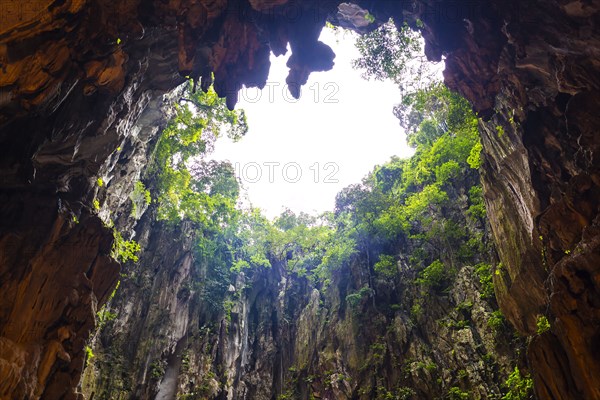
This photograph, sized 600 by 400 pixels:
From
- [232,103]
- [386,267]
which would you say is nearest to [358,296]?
[386,267]

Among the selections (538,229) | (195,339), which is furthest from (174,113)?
(538,229)

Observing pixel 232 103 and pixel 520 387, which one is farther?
pixel 232 103

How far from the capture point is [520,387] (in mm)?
11719

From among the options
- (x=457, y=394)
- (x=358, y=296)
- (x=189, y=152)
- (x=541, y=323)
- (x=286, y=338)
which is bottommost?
(x=457, y=394)

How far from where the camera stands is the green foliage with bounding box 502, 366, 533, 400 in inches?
444

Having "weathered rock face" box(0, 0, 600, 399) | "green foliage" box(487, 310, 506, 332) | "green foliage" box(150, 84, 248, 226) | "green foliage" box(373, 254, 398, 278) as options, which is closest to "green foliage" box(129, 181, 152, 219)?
"green foliage" box(150, 84, 248, 226)

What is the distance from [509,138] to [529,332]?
588 cm

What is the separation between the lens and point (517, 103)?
10.6 meters

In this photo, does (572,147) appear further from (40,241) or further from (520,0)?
(40,241)

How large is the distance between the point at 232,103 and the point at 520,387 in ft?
44.2

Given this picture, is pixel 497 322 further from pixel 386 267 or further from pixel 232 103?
pixel 232 103

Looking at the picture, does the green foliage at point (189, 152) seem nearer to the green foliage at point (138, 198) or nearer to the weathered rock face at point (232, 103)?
the green foliage at point (138, 198)

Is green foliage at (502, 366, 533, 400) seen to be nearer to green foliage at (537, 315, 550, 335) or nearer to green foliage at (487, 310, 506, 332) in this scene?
green foliage at (537, 315, 550, 335)

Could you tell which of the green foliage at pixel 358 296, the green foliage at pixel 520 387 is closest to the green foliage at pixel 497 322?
the green foliage at pixel 520 387
